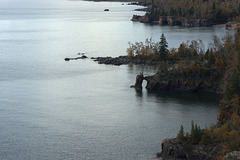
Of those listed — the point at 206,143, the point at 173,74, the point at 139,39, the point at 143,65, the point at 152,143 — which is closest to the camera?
the point at 206,143

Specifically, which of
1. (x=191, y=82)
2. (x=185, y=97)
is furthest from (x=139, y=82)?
(x=185, y=97)

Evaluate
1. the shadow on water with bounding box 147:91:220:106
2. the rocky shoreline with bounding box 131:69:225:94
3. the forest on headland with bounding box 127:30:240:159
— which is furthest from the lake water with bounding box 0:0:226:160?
the forest on headland with bounding box 127:30:240:159

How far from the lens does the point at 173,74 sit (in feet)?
293

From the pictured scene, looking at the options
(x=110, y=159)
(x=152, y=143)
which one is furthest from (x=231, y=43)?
(x=110, y=159)

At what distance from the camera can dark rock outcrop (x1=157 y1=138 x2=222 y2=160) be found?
50500 mm

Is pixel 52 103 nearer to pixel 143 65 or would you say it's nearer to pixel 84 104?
pixel 84 104

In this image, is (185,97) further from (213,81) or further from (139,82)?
(139,82)

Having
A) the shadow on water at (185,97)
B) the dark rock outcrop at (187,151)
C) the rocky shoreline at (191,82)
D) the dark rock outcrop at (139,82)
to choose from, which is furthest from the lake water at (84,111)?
the dark rock outcrop at (187,151)

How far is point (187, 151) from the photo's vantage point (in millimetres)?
51938

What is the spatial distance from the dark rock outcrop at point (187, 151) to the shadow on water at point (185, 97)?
93.2 feet

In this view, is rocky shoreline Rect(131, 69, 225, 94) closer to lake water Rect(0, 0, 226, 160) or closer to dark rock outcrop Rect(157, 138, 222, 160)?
lake water Rect(0, 0, 226, 160)

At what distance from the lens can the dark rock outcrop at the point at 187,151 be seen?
5050 centimetres

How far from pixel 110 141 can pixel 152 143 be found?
20.0 feet

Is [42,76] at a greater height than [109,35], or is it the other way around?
[109,35]
